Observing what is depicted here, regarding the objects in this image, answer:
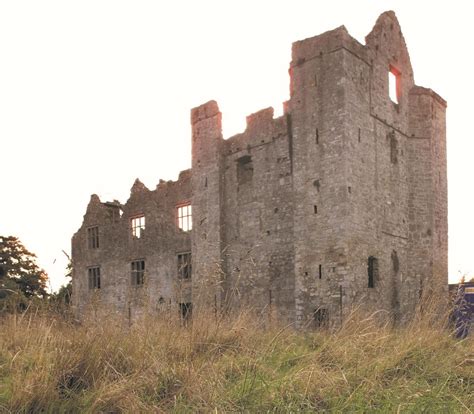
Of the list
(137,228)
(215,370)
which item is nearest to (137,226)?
(137,228)

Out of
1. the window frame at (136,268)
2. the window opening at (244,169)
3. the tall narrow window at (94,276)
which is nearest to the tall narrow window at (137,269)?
the window frame at (136,268)

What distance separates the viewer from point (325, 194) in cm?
1669

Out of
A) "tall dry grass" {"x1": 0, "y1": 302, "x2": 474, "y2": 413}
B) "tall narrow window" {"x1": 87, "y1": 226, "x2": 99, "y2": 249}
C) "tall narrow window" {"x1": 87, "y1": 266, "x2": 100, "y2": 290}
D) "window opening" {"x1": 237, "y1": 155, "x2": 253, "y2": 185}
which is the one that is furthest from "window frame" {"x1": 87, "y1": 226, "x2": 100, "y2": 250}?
"tall dry grass" {"x1": 0, "y1": 302, "x2": 474, "y2": 413}

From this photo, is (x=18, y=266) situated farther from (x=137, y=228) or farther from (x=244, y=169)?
(x=244, y=169)

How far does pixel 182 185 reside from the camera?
2275 centimetres

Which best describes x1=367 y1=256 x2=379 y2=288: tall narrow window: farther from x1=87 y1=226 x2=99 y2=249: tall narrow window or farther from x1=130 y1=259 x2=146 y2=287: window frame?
x1=87 y1=226 x2=99 y2=249: tall narrow window

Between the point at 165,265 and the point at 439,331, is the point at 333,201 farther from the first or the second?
the point at 439,331

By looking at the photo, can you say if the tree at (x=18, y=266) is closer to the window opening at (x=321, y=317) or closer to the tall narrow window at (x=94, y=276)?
the tall narrow window at (x=94, y=276)

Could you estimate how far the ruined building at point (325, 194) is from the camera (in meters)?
16.5

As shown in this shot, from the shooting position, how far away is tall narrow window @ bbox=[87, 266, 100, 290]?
83.9 feet

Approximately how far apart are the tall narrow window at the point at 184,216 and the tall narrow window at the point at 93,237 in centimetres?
541

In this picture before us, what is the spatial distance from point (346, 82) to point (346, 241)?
491cm

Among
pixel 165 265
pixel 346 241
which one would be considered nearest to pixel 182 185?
pixel 165 265

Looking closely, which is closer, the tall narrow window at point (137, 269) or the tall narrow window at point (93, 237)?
the tall narrow window at point (137, 269)
